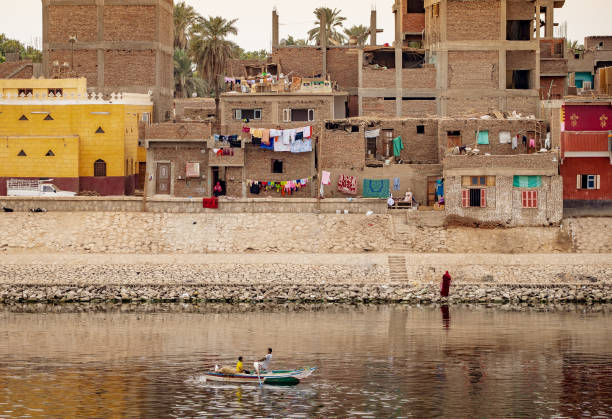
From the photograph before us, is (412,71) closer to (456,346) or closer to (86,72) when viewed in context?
(86,72)

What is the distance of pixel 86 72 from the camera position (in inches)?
3123

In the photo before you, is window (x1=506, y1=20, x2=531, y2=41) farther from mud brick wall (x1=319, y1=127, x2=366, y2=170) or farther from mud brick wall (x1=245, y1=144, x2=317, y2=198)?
mud brick wall (x1=245, y1=144, x2=317, y2=198)

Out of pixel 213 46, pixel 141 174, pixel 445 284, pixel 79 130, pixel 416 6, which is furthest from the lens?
pixel 213 46

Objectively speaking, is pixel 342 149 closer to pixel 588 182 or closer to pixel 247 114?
pixel 247 114

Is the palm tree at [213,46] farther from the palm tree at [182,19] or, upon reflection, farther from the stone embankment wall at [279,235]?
the stone embankment wall at [279,235]

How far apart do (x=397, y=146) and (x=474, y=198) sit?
7.23 meters

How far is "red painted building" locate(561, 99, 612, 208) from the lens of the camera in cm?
6469

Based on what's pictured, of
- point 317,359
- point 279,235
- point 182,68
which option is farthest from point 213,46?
point 317,359

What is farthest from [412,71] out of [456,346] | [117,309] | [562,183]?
[456,346]

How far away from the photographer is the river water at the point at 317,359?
120 ft

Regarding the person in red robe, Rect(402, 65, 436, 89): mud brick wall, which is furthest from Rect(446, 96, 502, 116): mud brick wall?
the person in red robe

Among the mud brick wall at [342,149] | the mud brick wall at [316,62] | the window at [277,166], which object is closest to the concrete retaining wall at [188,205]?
the mud brick wall at [342,149]

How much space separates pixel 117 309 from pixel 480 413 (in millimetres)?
23007

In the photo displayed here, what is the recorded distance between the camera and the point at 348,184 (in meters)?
67.7
